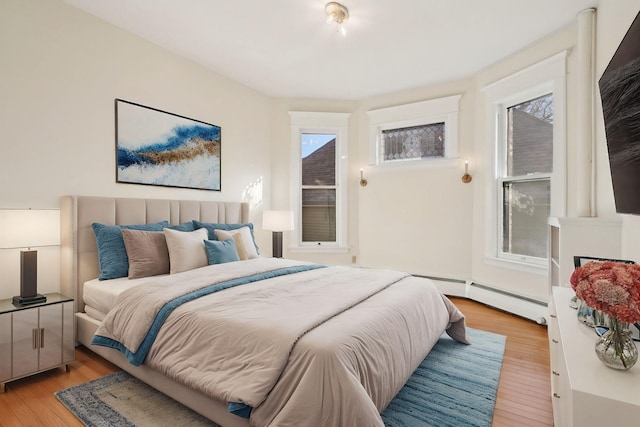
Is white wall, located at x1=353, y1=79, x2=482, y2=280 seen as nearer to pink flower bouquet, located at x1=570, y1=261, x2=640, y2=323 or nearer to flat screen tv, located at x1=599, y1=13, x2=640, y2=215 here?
flat screen tv, located at x1=599, y1=13, x2=640, y2=215

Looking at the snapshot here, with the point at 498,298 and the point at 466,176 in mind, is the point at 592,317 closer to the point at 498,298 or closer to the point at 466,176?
the point at 498,298

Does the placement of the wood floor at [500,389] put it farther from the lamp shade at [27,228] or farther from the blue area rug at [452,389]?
the lamp shade at [27,228]

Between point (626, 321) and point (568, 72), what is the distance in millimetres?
2916

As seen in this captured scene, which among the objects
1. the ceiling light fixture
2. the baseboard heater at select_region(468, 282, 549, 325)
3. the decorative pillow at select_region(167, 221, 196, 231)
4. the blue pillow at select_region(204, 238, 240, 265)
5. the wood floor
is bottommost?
the wood floor

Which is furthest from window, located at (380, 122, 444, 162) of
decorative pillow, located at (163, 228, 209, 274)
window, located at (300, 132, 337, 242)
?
decorative pillow, located at (163, 228, 209, 274)

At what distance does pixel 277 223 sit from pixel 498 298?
107 inches

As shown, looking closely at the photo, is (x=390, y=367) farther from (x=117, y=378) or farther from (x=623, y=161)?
(x=117, y=378)

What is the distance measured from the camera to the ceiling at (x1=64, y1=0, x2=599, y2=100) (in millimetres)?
2723

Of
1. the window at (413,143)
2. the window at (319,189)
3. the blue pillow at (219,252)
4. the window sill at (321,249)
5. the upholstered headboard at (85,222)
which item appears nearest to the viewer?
the upholstered headboard at (85,222)

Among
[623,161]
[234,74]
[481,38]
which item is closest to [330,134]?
[234,74]

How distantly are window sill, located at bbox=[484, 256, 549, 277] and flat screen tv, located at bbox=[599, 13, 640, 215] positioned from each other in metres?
1.73

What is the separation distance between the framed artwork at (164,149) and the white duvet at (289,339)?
1411 mm

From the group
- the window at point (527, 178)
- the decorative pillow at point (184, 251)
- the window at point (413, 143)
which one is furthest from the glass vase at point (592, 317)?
the window at point (413, 143)

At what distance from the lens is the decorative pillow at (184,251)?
9.03 ft
